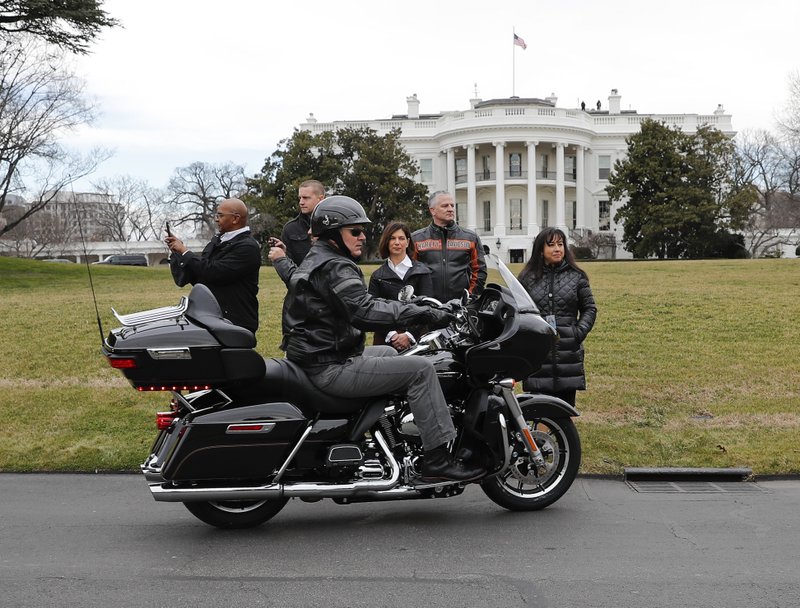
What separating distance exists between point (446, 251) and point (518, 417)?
8.58 feet

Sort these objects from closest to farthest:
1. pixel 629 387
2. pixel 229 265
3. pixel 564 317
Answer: pixel 229 265 → pixel 564 317 → pixel 629 387

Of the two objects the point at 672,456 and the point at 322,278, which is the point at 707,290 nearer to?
the point at 672,456

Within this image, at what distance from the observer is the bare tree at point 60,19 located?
27469 mm

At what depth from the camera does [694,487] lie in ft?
21.0

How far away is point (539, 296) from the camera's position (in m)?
7.15

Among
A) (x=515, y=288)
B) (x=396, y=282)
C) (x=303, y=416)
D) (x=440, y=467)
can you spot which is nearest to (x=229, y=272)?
(x=396, y=282)

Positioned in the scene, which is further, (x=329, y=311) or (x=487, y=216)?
(x=487, y=216)

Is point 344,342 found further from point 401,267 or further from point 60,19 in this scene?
point 60,19

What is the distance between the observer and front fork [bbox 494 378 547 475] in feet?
18.0

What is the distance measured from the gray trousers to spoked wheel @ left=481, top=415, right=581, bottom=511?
761 mm

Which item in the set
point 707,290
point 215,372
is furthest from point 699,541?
point 707,290

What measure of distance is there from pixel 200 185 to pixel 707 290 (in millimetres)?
82602

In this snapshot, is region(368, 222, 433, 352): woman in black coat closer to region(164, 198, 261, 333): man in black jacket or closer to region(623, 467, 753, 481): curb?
region(164, 198, 261, 333): man in black jacket

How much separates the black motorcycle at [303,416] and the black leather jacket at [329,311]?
0.63ft
